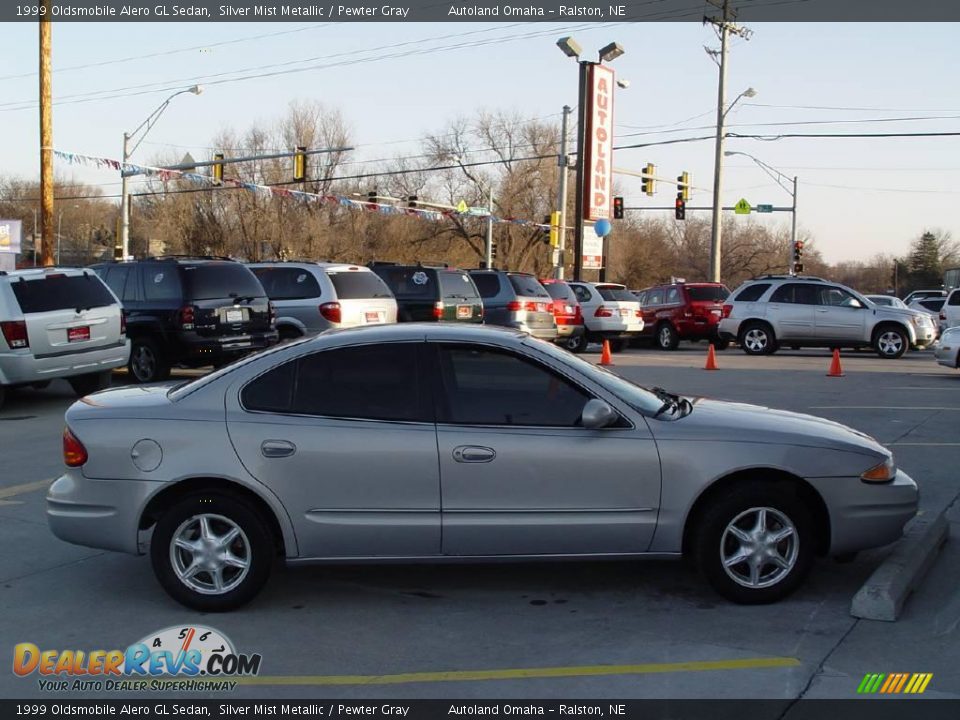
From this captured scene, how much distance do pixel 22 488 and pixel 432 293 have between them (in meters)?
11.9

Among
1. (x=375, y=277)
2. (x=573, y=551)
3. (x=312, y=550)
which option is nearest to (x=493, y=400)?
(x=573, y=551)

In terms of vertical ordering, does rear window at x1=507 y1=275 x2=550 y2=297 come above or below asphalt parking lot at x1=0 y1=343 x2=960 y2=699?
above

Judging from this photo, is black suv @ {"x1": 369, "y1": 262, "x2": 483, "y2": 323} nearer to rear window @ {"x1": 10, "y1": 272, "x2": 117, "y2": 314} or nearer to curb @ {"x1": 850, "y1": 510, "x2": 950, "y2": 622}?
rear window @ {"x1": 10, "y1": 272, "x2": 117, "y2": 314}

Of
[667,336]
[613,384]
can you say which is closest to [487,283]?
[667,336]

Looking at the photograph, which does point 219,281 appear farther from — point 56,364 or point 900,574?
point 900,574

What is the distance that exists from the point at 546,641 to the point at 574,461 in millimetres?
949

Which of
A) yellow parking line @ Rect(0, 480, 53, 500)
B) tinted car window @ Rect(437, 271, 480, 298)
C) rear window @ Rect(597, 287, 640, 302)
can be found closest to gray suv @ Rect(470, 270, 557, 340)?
tinted car window @ Rect(437, 271, 480, 298)

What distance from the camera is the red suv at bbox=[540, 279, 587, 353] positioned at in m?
22.7

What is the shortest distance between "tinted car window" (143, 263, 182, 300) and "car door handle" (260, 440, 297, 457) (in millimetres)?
10504

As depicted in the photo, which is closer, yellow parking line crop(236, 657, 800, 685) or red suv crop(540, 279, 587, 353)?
yellow parking line crop(236, 657, 800, 685)

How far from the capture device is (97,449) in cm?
554

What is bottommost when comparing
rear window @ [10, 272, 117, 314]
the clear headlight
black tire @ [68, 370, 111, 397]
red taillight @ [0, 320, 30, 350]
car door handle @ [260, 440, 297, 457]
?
black tire @ [68, 370, 111, 397]

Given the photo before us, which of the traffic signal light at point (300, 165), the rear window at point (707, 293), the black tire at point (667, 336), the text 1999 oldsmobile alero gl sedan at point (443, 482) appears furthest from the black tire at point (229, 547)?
the traffic signal light at point (300, 165)

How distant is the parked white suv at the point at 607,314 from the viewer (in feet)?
83.3
